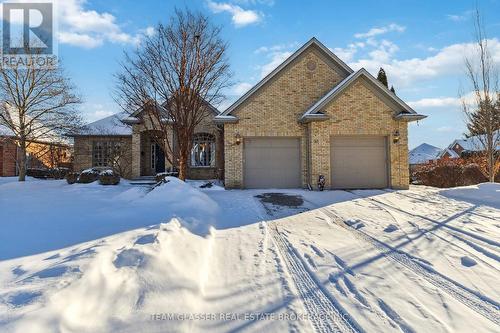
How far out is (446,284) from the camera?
3.59m

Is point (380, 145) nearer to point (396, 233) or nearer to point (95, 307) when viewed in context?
point (396, 233)

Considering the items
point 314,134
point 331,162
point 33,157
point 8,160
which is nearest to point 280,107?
point 314,134

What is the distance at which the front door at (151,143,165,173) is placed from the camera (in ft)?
66.0

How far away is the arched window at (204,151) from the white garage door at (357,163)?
9.00 meters

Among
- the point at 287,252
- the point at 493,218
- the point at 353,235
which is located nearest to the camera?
the point at 287,252

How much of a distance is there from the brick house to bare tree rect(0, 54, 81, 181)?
36.5 feet

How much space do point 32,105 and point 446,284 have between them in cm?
2185

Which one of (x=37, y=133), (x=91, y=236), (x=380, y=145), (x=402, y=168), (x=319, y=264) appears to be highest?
(x=37, y=133)

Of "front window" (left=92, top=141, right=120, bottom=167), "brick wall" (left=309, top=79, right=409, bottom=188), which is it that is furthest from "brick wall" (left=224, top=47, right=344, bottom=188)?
"front window" (left=92, top=141, right=120, bottom=167)

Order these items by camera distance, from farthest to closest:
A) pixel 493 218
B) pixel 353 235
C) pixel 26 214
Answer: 1. pixel 493 218
2. pixel 26 214
3. pixel 353 235

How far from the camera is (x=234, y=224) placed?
6.69 metres

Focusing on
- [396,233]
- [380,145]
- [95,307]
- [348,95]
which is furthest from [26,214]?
[380,145]

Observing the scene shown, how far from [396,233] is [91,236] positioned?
5816 millimetres

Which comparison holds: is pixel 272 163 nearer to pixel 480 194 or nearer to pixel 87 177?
pixel 480 194
